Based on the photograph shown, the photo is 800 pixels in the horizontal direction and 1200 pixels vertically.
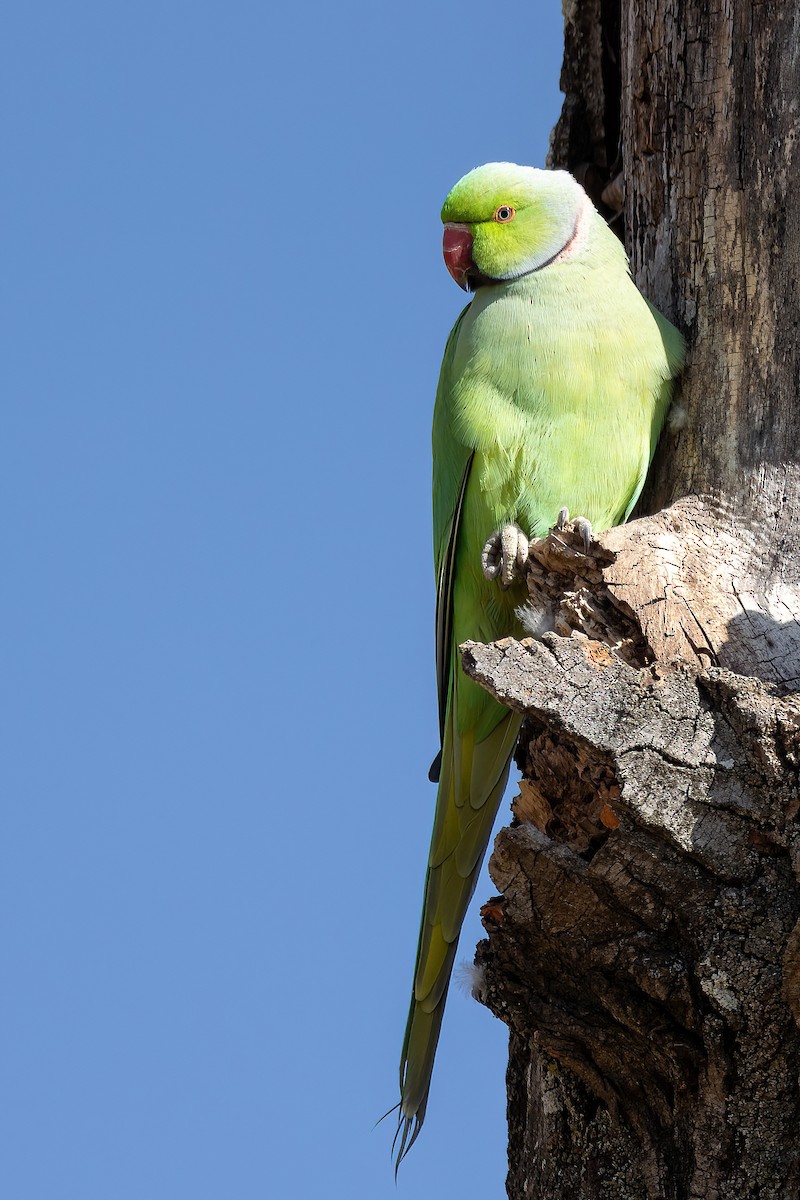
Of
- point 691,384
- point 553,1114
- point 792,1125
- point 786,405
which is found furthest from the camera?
point 691,384

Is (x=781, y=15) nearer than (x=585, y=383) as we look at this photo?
Yes

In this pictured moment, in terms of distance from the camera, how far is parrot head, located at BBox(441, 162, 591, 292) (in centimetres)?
377

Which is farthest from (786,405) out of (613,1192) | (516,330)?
(613,1192)

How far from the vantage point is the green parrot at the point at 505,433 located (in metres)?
3.40

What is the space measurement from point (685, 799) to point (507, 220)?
86.8 inches

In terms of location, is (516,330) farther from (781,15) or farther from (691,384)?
(781,15)

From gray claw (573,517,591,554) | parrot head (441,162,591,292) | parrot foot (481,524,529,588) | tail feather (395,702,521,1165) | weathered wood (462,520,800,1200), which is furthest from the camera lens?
parrot head (441,162,591,292)

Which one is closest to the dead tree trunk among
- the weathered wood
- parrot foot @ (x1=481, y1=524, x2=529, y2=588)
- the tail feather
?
the weathered wood

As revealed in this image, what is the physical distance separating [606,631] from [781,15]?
1.75m

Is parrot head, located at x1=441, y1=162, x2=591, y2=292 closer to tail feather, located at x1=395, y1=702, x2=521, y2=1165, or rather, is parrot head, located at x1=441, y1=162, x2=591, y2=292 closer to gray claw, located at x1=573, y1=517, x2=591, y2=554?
gray claw, located at x1=573, y1=517, x2=591, y2=554

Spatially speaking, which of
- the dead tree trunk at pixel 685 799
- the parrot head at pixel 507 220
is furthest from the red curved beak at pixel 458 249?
the dead tree trunk at pixel 685 799

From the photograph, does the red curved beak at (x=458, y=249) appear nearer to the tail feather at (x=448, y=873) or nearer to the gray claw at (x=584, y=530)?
the gray claw at (x=584, y=530)

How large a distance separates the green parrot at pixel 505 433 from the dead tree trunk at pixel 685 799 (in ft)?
0.89

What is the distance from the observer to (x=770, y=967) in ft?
7.43
